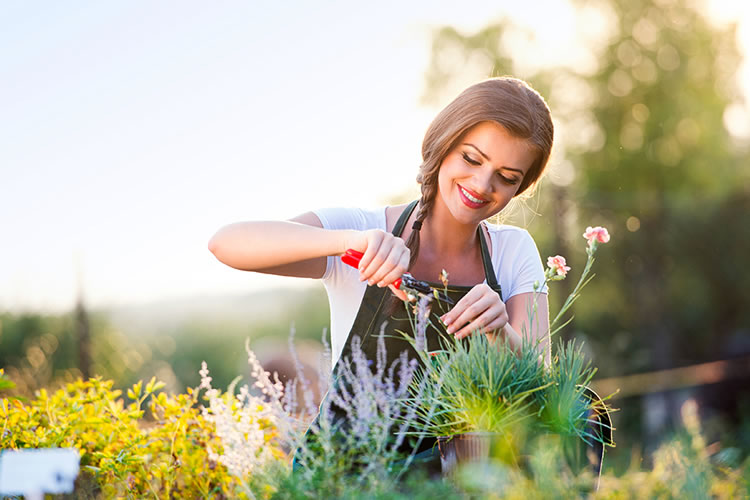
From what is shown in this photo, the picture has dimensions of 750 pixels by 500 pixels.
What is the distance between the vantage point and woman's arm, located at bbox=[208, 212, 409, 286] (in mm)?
1944

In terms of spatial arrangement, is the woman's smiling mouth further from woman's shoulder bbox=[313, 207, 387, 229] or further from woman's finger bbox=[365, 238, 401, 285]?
woman's finger bbox=[365, 238, 401, 285]

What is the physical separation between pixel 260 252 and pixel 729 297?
11375mm

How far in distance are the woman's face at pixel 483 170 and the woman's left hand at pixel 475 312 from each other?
569mm

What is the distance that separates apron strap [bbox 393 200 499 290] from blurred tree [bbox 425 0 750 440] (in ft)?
25.8

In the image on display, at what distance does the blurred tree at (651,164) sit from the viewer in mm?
10805

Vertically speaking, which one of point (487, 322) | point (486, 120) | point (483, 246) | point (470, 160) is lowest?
point (487, 322)

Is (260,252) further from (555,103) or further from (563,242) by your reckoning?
(555,103)

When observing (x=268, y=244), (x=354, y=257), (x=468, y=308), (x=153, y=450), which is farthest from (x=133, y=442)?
(x=468, y=308)

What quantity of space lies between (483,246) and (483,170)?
0.48 metres

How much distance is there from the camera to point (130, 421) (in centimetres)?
276

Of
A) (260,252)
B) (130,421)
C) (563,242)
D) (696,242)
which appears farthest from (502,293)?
(696,242)

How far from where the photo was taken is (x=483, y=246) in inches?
112

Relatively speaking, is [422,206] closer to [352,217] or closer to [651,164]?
[352,217]

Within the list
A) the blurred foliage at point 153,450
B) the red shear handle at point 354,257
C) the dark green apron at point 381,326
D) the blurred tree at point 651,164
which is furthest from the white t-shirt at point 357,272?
the blurred tree at point 651,164
